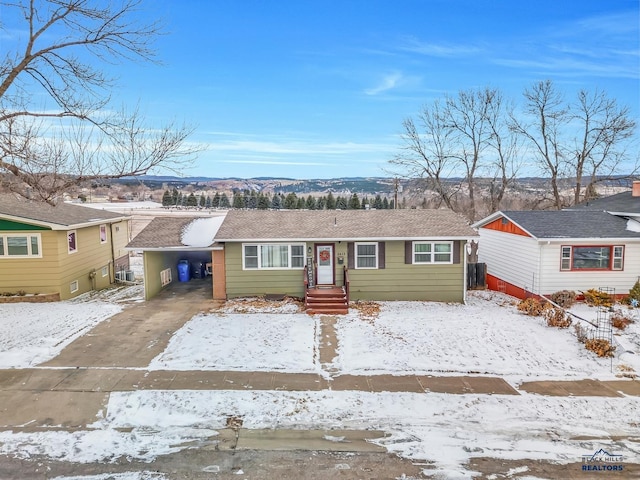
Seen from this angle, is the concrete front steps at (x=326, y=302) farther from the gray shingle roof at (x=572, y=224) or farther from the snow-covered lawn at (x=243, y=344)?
the gray shingle roof at (x=572, y=224)

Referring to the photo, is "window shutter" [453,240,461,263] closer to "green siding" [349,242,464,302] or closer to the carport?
"green siding" [349,242,464,302]

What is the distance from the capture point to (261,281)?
1488 centimetres

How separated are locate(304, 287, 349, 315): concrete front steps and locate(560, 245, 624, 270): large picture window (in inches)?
336

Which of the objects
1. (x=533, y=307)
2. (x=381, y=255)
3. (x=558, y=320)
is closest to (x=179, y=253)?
(x=381, y=255)

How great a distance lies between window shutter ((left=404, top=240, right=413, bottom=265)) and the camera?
14.8 meters

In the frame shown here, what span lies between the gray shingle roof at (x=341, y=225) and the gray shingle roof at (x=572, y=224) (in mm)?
2692

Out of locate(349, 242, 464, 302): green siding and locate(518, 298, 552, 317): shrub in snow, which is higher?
locate(349, 242, 464, 302): green siding

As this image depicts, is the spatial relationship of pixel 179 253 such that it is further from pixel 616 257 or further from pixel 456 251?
pixel 616 257

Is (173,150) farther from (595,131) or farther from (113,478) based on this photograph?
(595,131)

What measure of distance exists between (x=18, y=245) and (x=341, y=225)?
37.5 ft

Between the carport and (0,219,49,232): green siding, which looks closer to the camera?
Answer: (0,219,49,232): green siding

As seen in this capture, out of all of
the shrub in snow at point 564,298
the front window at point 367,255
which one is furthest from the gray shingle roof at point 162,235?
the shrub in snow at point 564,298

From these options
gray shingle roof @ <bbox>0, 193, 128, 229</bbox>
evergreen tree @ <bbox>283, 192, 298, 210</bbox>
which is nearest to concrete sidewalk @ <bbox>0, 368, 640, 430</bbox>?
gray shingle roof @ <bbox>0, 193, 128, 229</bbox>

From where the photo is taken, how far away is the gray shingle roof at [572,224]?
50.0 feet
